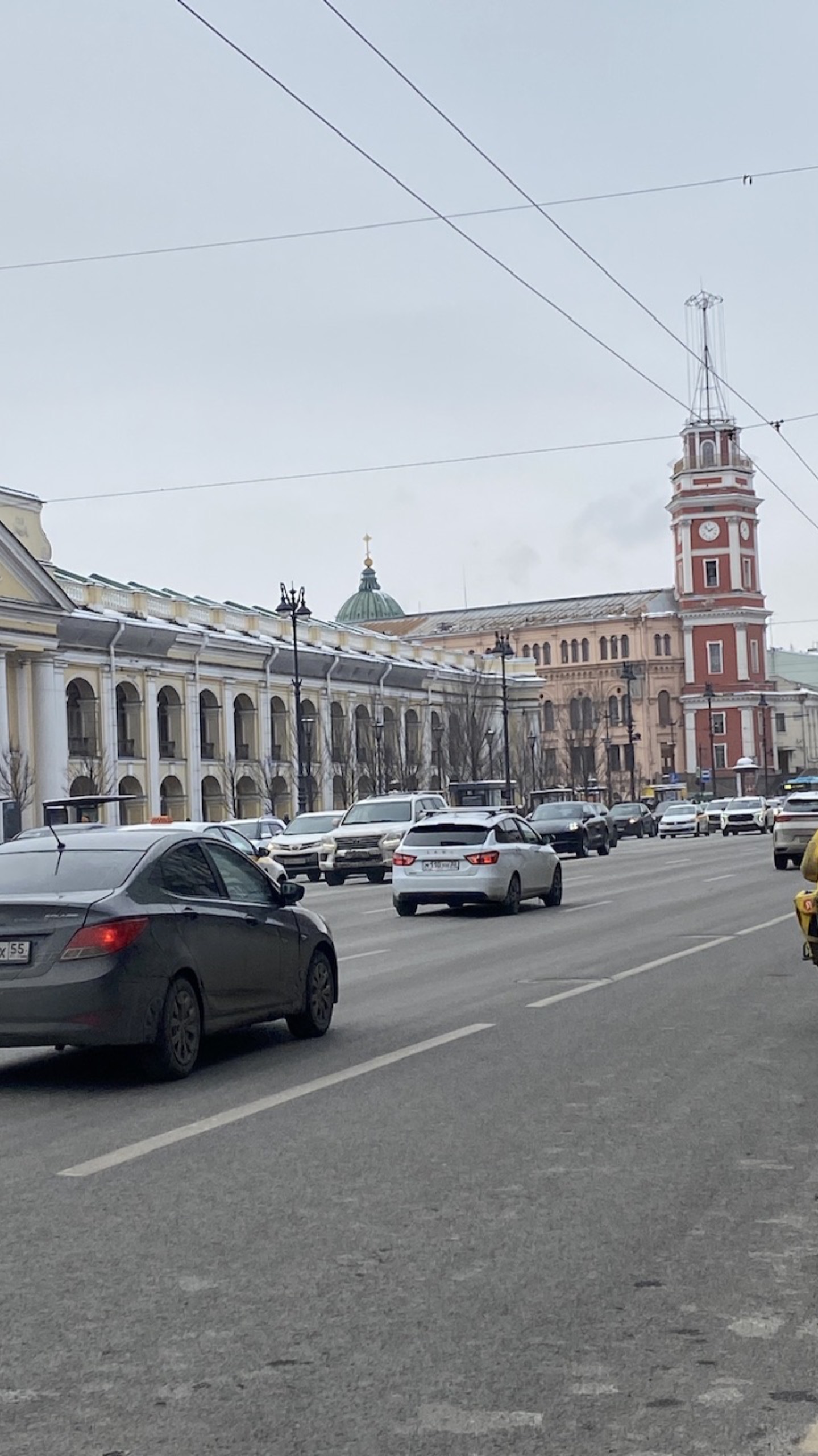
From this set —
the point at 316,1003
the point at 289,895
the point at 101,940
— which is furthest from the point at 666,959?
the point at 101,940

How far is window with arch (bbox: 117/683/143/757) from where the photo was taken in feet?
243

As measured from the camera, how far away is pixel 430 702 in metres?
96.6

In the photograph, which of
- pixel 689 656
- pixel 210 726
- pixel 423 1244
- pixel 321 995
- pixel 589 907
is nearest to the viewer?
pixel 423 1244

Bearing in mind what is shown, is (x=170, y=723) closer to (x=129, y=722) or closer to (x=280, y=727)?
(x=129, y=722)

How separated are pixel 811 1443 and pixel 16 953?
6490mm

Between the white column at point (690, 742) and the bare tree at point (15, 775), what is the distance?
274ft

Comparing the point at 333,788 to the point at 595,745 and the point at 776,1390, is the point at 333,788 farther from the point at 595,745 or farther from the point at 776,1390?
the point at 776,1390

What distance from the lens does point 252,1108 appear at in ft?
30.7

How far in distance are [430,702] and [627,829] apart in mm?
18123

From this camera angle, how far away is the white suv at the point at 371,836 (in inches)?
1587

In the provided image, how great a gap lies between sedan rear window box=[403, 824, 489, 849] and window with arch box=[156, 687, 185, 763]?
50.9 meters

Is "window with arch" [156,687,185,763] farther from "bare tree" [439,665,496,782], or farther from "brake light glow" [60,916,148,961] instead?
"brake light glow" [60,916,148,961]

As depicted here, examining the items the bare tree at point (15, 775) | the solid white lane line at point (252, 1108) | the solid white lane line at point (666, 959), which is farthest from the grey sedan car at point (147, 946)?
the bare tree at point (15, 775)

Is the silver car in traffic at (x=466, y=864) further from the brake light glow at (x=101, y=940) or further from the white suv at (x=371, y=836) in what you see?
the brake light glow at (x=101, y=940)
